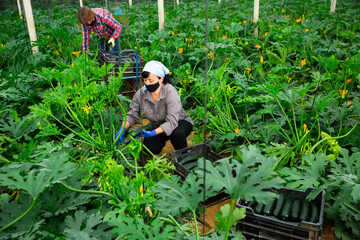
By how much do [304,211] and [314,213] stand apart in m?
0.08

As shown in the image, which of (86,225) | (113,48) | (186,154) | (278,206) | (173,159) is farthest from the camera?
(113,48)

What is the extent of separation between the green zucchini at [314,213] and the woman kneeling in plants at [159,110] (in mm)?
1684

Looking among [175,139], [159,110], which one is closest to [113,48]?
[159,110]

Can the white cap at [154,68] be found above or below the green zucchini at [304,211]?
above

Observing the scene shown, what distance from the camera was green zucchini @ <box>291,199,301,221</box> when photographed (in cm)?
244

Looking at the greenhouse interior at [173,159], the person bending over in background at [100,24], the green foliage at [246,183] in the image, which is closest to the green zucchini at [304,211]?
the greenhouse interior at [173,159]

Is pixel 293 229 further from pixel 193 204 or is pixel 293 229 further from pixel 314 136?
pixel 314 136

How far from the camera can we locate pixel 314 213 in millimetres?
2479

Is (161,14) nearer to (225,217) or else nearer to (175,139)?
(175,139)

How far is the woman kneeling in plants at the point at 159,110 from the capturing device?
3.55 meters

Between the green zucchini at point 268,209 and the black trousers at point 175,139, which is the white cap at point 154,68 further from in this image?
the green zucchini at point 268,209

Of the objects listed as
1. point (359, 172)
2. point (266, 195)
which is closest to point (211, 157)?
point (359, 172)

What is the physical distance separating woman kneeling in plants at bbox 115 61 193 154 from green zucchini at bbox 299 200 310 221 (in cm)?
162

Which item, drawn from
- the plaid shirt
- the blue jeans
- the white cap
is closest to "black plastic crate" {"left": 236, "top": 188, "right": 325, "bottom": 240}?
the white cap
